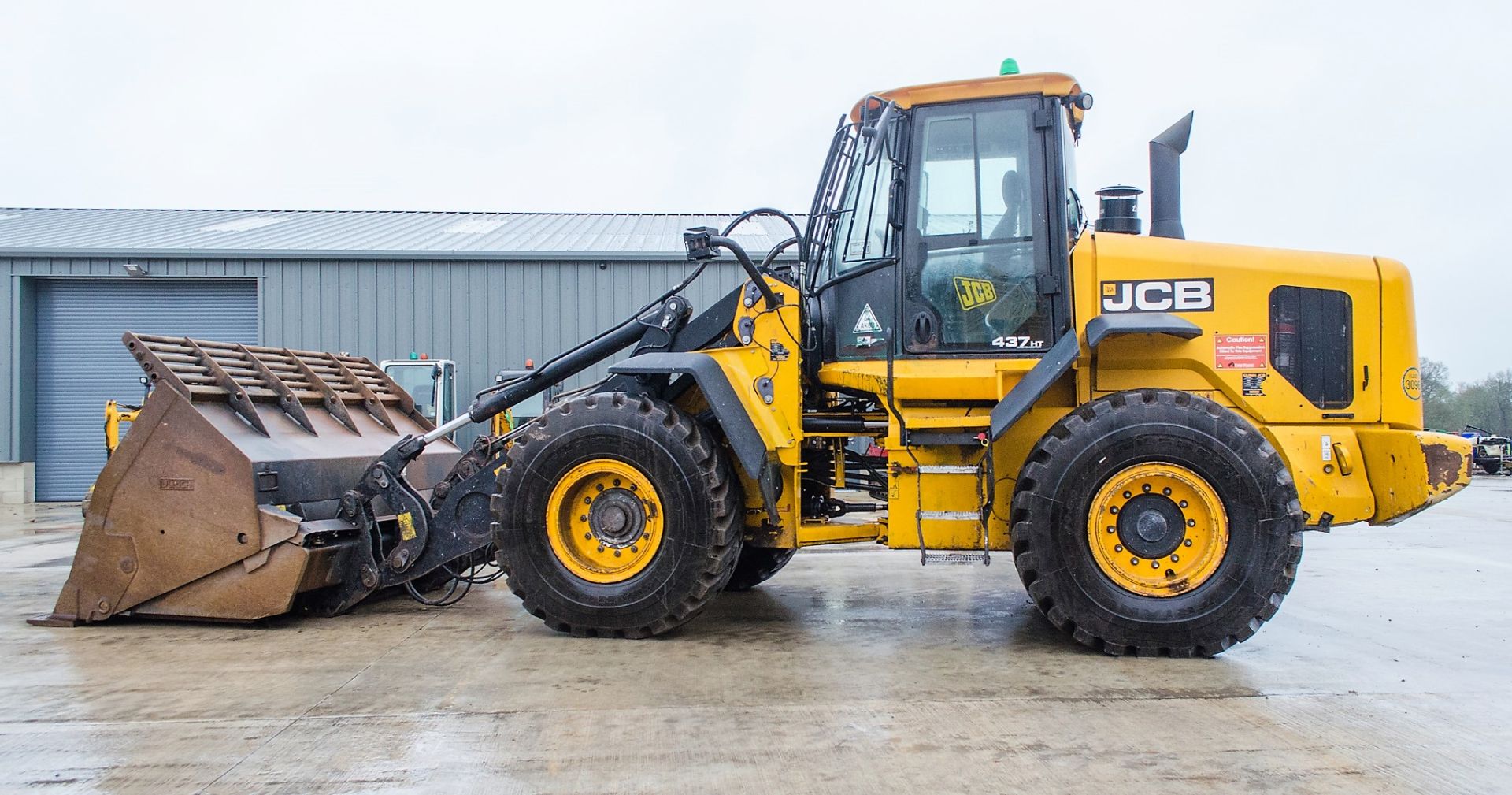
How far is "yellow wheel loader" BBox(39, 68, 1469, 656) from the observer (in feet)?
17.1

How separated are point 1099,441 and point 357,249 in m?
16.4

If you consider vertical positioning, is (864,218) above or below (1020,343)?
above

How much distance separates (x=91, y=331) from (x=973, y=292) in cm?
1907

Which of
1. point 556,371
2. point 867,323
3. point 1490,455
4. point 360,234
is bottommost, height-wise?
point 1490,455

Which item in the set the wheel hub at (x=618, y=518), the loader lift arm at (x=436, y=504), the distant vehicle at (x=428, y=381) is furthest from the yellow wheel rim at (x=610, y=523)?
the distant vehicle at (x=428, y=381)

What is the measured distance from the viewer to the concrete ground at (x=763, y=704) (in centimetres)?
356

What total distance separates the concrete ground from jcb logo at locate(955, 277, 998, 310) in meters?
1.69

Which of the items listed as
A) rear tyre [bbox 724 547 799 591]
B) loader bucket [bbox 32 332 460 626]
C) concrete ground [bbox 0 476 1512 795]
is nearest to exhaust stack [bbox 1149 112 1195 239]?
concrete ground [bbox 0 476 1512 795]

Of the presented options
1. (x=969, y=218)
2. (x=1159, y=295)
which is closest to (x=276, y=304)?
(x=969, y=218)

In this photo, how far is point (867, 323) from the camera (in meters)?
5.86

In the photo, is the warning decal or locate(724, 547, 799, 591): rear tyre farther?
locate(724, 547, 799, 591): rear tyre

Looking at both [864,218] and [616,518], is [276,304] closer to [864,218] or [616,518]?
[616,518]

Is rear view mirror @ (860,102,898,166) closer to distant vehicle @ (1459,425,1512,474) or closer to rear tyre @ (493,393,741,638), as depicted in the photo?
rear tyre @ (493,393,741,638)

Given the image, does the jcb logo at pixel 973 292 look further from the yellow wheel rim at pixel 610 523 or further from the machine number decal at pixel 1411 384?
the machine number decal at pixel 1411 384
